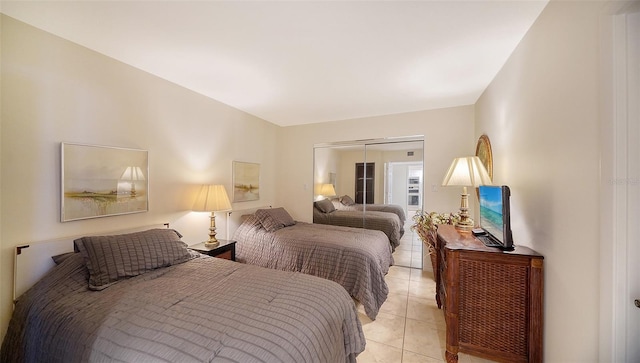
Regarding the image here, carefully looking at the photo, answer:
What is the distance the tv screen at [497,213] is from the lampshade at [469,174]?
0.28 feet

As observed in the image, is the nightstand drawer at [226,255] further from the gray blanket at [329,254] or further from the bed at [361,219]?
the bed at [361,219]

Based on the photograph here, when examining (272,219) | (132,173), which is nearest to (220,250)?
(272,219)

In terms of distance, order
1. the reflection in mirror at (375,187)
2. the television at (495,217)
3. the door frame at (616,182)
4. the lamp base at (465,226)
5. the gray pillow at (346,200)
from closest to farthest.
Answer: the door frame at (616,182)
the television at (495,217)
the lamp base at (465,226)
the reflection in mirror at (375,187)
the gray pillow at (346,200)

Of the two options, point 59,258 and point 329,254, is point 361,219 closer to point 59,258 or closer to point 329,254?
point 329,254

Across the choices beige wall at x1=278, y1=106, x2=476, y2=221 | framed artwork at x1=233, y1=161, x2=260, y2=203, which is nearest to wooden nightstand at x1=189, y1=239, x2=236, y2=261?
framed artwork at x1=233, y1=161, x2=260, y2=203

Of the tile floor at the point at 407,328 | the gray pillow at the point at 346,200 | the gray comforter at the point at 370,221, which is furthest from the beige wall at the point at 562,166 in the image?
the gray pillow at the point at 346,200

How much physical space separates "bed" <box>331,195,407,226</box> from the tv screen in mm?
1622

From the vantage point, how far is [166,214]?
2494 millimetres

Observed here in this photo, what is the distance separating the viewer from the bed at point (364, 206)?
377 centimetres

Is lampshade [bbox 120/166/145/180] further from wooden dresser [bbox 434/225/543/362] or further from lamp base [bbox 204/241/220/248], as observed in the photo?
wooden dresser [bbox 434/225/543/362]

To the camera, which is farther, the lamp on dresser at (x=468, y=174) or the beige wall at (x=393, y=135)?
the beige wall at (x=393, y=135)

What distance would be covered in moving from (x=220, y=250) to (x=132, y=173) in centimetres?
118

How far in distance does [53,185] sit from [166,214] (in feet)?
2.99

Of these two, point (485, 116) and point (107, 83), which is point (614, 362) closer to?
point (485, 116)
